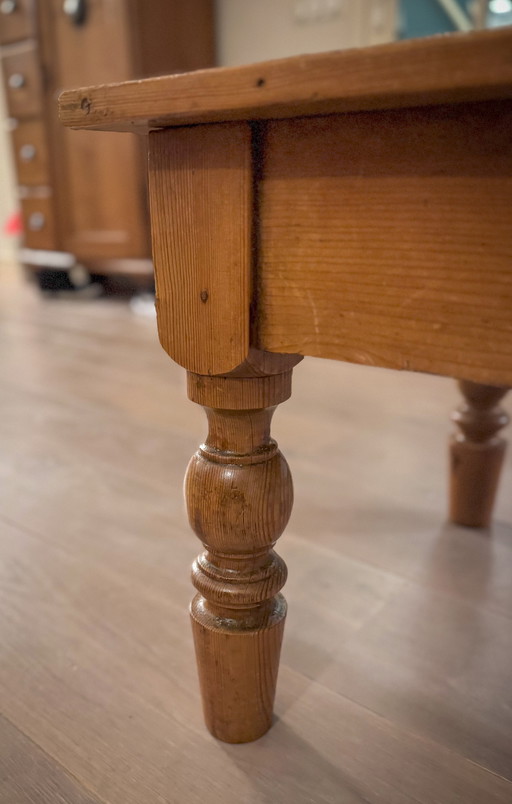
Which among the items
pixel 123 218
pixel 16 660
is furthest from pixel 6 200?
pixel 16 660

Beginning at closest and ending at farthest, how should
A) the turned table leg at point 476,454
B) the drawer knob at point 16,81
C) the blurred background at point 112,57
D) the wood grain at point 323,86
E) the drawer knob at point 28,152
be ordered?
the wood grain at point 323,86 < the turned table leg at point 476,454 < the blurred background at point 112,57 < the drawer knob at point 16,81 < the drawer knob at point 28,152

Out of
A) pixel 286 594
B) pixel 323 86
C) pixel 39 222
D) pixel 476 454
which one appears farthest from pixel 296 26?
pixel 323 86

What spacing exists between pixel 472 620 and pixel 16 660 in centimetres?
52

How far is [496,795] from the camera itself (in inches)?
20.9

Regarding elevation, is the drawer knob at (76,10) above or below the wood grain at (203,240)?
above

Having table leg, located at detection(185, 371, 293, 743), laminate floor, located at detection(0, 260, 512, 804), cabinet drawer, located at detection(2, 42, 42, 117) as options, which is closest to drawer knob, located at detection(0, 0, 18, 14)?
cabinet drawer, located at detection(2, 42, 42, 117)

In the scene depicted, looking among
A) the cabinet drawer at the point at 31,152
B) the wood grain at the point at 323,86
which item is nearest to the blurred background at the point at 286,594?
the wood grain at the point at 323,86

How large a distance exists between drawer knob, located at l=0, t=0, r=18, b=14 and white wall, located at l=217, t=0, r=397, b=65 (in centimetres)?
77

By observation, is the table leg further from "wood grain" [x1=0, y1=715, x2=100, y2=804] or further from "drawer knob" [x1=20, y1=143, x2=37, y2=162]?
"drawer knob" [x1=20, y1=143, x2=37, y2=162]

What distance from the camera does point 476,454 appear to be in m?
0.91

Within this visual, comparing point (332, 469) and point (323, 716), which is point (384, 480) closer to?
point (332, 469)

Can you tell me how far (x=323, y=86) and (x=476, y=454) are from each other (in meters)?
0.68

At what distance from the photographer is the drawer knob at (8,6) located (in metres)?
2.38

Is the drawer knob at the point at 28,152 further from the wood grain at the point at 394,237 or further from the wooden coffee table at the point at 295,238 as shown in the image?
the wood grain at the point at 394,237
